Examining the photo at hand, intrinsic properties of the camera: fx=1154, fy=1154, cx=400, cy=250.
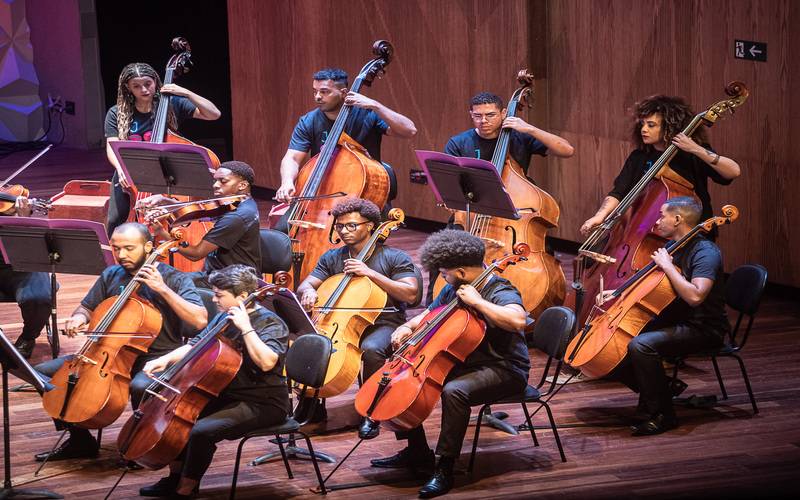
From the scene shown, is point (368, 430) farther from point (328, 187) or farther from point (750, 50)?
point (750, 50)

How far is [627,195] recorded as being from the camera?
6195 mm

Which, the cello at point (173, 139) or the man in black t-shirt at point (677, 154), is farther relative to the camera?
the cello at point (173, 139)

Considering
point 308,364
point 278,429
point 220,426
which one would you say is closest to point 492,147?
point 308,364

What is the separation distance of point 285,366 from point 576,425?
155 cm

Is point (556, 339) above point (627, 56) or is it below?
below

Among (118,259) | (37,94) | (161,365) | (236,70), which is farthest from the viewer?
(37,94)

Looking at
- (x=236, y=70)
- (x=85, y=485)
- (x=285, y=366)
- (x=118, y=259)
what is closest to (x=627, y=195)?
(x=285, y=366)

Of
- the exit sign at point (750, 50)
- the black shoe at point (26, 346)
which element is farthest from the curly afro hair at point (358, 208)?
the exit sign at point (750, 50)

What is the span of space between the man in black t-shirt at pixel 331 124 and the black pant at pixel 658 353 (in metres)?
2.05

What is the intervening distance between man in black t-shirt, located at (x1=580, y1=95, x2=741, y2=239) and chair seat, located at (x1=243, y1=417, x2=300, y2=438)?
228 cm

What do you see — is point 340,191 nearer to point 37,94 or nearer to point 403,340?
point 403,340

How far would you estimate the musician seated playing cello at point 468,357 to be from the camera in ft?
15.8

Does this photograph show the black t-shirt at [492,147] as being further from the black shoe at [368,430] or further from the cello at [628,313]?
the black shoe at [368,430]

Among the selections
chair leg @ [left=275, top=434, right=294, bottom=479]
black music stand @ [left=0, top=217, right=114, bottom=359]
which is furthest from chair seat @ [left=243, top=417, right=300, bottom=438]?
black music stand @ [left=0, top=217, right=114, bottom=359]
